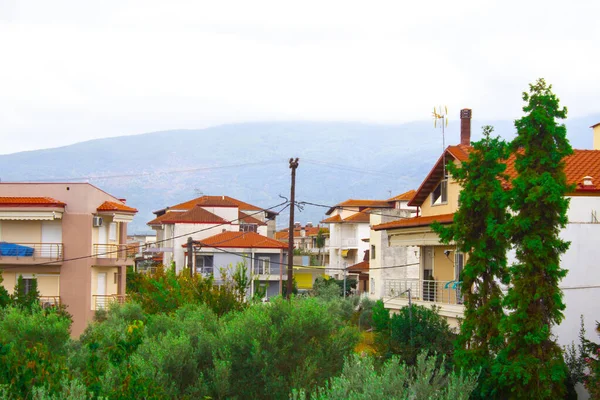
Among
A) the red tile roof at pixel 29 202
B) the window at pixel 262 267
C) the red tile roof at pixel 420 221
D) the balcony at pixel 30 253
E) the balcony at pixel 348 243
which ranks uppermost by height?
the red tile roof at pixel 29 202

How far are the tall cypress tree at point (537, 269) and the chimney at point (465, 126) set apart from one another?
51.3 feet

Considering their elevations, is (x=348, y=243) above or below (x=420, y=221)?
above

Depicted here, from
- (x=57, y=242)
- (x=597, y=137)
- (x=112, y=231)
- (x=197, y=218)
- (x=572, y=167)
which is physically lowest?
(x=57, y=242)

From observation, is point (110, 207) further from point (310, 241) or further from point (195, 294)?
point (310, 241)

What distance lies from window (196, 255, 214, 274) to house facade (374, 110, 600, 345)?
3871 cm

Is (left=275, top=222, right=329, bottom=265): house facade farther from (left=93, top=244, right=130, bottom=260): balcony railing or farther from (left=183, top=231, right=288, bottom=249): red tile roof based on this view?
(left=93, top=244, right=130, bottom=260): balcony railing

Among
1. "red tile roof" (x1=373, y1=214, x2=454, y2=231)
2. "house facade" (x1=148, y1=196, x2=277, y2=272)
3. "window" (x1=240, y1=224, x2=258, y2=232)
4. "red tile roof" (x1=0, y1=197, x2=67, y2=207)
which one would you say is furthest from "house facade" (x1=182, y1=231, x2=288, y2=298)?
"red tile roof" (x1=373, y1=214, x2=454, y2=231)

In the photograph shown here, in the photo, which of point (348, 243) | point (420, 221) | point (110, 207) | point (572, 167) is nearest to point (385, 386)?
point (420, 221)

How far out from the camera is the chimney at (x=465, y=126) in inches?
1408

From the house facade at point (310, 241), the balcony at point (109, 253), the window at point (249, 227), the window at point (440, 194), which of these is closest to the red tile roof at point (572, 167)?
the window at point (440, 194)

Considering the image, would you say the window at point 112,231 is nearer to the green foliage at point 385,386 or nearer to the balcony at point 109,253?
the balcony at point 109,253

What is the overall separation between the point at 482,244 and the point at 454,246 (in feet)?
33.0

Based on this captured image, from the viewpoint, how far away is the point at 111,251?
47312 mm

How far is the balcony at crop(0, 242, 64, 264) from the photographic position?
43875 millimetres
